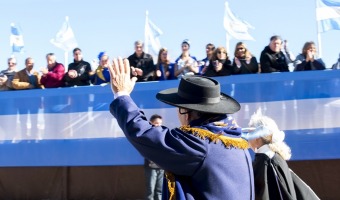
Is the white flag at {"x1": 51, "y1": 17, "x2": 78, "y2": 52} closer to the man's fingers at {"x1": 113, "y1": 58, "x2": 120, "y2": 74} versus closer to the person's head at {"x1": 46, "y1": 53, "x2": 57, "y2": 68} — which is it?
the person's head at {"x1": 46, "y1": 53, "x2": 57, "y2": 68}

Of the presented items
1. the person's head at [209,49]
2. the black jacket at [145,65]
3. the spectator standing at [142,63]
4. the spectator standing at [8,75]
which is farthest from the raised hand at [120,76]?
the spectator standing at [8,75]

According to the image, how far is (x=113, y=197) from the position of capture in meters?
9.62

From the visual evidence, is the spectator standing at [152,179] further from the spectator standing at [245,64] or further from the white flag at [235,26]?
the white flag at [235,26]

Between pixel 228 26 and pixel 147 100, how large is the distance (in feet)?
17.1

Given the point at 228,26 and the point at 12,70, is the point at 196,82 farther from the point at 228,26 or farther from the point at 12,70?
the point at 228,26

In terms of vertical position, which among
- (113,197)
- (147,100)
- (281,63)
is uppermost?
(281,63)

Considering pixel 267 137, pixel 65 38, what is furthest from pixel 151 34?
pixel 267 137

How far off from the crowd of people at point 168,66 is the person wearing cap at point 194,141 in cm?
535

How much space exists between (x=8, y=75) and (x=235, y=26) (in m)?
5.56

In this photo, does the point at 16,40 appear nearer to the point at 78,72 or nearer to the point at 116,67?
the point at 78,72

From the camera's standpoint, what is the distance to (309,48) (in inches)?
318

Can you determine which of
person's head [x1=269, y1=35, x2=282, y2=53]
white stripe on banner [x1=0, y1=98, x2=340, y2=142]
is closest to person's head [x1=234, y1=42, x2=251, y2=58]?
person's head [x1=269, y1=35, x2=282, y2=53]

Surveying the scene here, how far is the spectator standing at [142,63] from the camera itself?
8.81 meters

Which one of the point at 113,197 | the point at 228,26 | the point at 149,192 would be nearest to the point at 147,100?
the point at 149,192
